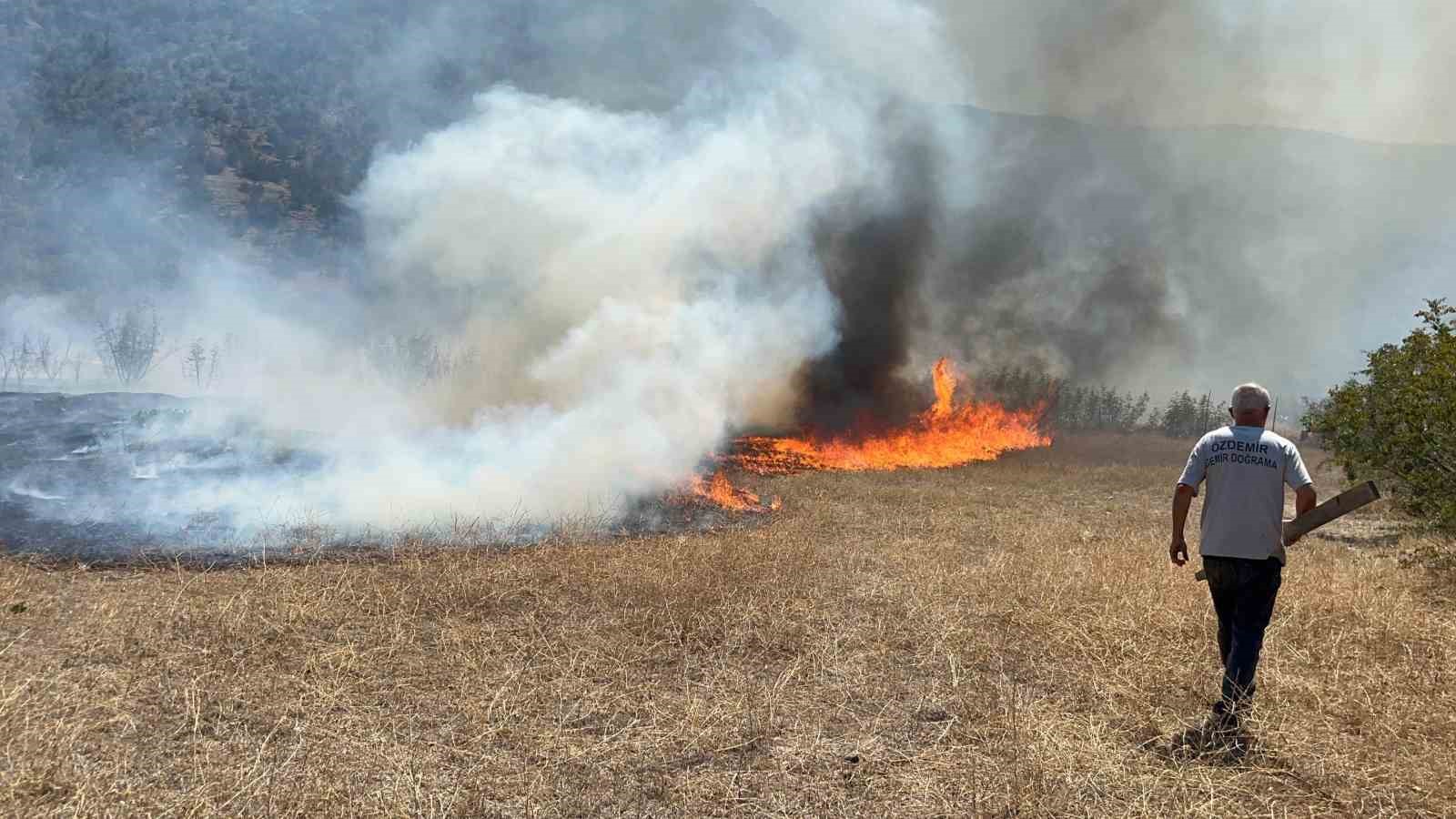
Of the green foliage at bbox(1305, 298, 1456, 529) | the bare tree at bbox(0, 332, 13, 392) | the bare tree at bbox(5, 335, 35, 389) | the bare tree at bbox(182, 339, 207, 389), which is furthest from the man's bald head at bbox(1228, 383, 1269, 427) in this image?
the bare tree at bbox(5, 335, 35, 389)

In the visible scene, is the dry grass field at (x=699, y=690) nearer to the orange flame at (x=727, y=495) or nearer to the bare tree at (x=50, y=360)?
the orange flame at (x=727, y=495)

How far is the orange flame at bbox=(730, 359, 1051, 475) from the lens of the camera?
82.4 ft

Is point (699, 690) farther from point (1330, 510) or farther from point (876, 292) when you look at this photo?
point (876, 292)

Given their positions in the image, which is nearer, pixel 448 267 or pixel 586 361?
pixel 586 361

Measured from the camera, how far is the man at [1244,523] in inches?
201

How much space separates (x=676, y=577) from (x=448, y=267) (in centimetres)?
3232

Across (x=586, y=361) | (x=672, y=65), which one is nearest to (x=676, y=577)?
(x=586, y=361)

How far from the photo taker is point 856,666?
6707 mm

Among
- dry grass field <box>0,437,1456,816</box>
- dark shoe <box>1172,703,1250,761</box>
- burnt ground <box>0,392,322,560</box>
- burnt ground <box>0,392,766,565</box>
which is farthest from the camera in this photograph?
burnt ground <box>0,392,322,560</box>

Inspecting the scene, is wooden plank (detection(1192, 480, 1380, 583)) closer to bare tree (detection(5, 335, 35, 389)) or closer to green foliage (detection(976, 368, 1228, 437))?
green foliage (detection(976, 368, 1228, 437))

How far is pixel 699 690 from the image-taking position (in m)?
6.13

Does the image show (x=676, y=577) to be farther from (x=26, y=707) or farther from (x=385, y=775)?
(x=26, y=707)

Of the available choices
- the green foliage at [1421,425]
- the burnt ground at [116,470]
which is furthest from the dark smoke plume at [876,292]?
the burnt ground at [116,470]

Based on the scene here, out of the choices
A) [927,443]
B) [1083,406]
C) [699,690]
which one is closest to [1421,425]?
[699,690]
